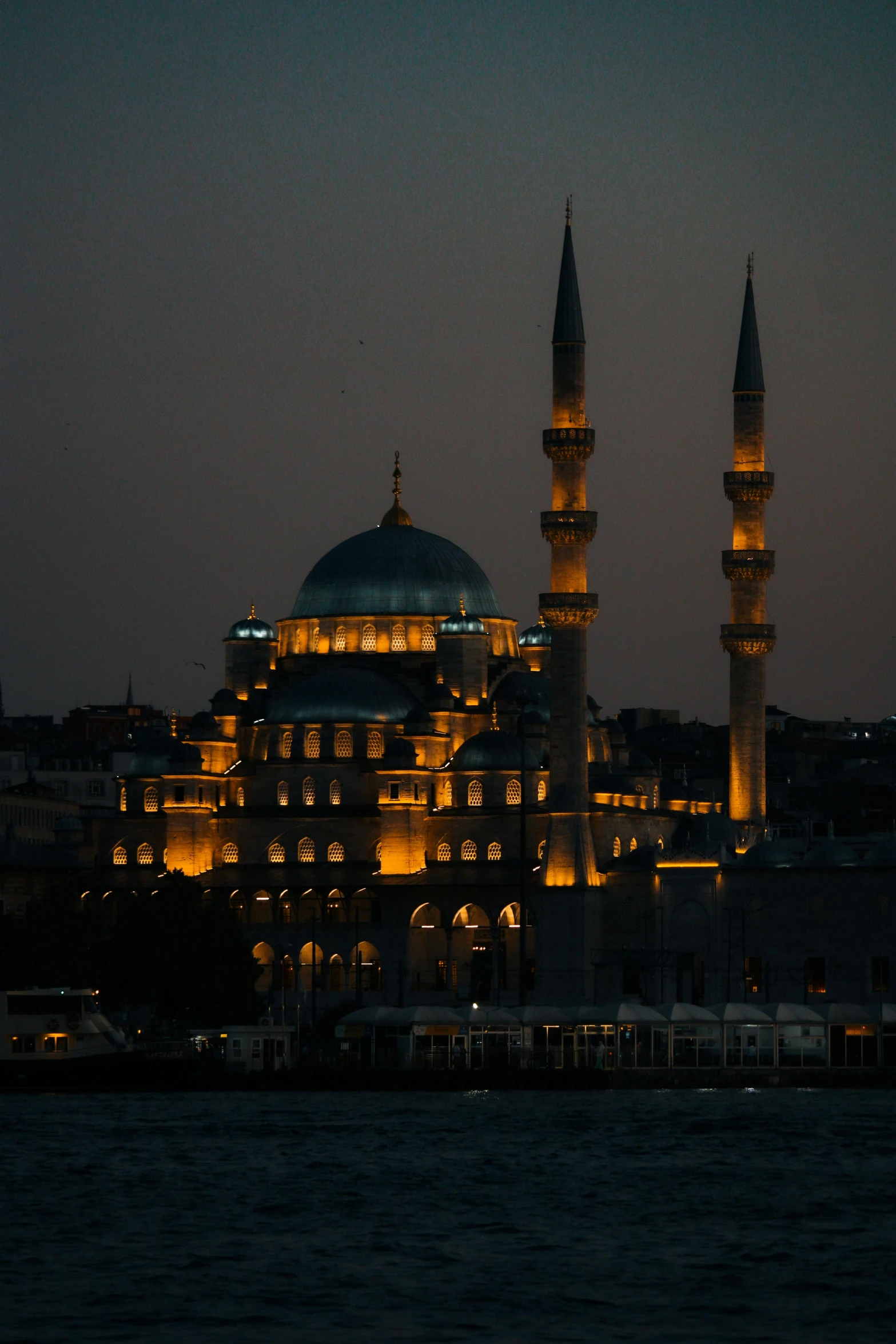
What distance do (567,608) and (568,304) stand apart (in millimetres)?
8340

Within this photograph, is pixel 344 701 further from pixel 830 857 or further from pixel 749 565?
pixel 830 857

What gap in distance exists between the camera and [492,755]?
89.1 metres

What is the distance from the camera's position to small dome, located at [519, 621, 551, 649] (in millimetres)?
97938

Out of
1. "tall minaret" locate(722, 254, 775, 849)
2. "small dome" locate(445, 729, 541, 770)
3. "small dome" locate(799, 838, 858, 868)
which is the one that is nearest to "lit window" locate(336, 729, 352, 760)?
"small dome" locate(445, 729, 541, 770)

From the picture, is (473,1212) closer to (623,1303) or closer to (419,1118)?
(623,1303)

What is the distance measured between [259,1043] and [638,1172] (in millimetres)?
20650

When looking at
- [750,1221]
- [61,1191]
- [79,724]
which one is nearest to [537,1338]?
[750,1221]

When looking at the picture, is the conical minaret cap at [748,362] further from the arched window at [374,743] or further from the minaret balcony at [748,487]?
the arched window at [374,743]

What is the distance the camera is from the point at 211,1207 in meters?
45.0

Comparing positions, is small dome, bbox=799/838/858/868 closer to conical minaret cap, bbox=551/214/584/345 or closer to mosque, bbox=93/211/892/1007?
mosque, bbox=93/211/892/1007

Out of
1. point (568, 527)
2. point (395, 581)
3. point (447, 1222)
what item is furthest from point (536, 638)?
point (447, 1222)

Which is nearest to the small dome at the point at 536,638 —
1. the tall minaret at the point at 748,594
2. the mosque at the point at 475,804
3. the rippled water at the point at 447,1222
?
the mosque at the point at 475,804

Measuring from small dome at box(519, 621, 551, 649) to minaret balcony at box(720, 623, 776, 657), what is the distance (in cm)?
1139

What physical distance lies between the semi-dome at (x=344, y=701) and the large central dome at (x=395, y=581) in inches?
139
